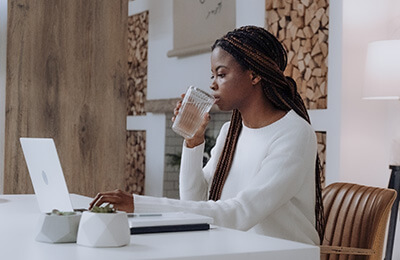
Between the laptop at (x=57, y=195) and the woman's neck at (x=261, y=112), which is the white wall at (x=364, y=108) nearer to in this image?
the woman's neck at (x=261, y=112)

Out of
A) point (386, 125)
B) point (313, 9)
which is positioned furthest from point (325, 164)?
point (313, 9)

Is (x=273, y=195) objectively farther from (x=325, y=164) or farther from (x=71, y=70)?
(x=71, y=70)

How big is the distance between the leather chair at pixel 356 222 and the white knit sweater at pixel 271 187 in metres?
0.19

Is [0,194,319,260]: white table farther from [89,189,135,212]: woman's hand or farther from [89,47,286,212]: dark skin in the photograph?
[89,47,286,212]: dark skin

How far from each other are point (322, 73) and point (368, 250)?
1683mm

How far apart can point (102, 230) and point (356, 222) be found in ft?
3.94

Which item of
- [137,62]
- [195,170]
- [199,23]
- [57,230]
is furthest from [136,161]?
[57,230]

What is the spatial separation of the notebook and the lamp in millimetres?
1960

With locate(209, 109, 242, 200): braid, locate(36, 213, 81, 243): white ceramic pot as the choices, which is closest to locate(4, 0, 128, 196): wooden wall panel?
locate(209, 109, 242, 200): braid

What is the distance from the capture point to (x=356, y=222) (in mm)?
2279

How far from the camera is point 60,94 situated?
3740 mm

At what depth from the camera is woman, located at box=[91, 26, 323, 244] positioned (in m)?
1.99

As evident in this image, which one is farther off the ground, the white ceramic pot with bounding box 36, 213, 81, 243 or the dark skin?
the dark skin

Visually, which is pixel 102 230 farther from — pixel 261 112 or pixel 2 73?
pixel 2 73
